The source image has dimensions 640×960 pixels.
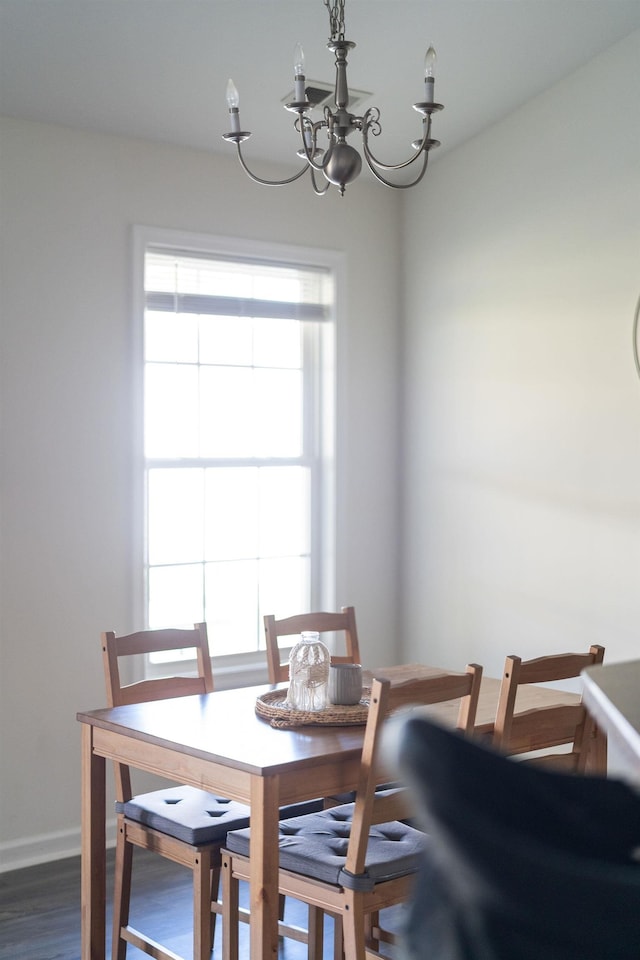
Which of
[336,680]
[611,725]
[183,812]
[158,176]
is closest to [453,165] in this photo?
[158,176]

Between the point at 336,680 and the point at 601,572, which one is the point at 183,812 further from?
the point at 601,572

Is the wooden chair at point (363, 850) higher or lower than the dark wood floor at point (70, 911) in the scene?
higher

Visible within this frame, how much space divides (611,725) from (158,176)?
3329 mm

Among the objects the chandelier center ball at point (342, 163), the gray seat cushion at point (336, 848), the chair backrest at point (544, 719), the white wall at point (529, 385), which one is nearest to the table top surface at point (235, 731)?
the chair backrest at point (544, 719)

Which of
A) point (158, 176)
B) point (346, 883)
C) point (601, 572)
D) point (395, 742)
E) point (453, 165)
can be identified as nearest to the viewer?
point (395, 742)

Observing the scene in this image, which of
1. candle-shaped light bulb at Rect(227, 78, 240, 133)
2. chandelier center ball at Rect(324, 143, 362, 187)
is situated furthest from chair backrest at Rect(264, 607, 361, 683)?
candle-shaped light bulb at Rect(227, 78, 240, 133)

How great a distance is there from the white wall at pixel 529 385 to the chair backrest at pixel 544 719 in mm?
1003

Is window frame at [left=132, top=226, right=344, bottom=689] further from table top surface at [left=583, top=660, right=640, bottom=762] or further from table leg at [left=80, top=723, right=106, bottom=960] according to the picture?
table top surface at [left=583, top=660, right=640, bottom=762]

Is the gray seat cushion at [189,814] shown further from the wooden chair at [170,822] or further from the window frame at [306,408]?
the window frame at [306,408]

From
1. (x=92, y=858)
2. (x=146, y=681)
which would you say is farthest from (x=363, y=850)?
(x=146, y=681)

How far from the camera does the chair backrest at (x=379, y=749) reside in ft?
7.21

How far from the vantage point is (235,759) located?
2.20 m

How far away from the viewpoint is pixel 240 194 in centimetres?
423

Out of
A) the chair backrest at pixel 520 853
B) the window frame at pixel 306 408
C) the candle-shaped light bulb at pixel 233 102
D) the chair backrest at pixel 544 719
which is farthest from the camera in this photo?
the window frame at pixel 306 408
